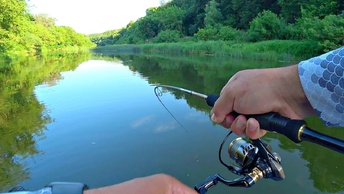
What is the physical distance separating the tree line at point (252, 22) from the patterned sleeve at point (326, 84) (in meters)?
13.6

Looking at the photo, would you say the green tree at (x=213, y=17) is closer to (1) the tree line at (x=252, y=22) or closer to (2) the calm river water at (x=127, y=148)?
(1) the tree line at (x=252, y=22)

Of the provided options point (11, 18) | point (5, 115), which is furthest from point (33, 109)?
point (11, 18)

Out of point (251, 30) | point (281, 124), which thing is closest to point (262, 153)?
point (281, 124)

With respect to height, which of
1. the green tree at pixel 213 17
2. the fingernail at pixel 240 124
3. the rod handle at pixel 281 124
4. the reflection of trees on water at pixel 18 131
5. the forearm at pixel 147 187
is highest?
the green tree at pixel 213 17

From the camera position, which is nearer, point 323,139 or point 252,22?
point 323,139

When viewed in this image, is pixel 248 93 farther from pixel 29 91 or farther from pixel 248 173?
pixel 29 91

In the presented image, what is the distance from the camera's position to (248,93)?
1.13 meters

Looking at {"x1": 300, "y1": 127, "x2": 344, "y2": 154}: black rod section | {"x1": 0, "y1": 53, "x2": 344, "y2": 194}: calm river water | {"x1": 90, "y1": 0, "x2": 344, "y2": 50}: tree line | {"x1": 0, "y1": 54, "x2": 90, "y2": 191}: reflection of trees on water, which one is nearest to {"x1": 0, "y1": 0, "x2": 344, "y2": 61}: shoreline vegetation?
{"x1": 90, "y1": 0, "x2": 344, "y2": 50}: tree line

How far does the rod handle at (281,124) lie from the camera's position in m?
0.94

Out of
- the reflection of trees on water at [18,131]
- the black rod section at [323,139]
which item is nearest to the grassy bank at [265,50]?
the reflection of trees on water at [18,131]

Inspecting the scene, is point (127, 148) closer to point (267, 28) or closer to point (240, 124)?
point (240, 124)

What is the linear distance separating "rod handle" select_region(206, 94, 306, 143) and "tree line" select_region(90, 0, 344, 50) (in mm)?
13675

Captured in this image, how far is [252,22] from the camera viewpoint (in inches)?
993

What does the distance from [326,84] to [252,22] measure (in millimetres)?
26142
